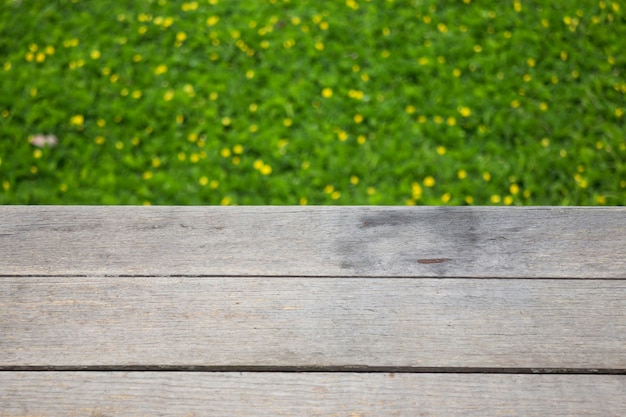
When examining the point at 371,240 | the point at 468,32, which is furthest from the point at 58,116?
the point at 468,32

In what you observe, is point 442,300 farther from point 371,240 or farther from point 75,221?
point 75,221

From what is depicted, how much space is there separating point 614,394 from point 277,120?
6.47 feet

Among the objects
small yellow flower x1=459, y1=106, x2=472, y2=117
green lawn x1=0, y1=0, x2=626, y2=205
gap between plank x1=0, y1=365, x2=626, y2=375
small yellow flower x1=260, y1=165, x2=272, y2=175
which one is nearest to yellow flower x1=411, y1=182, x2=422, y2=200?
green lawn x1=0, y1=0, x2=626, y2=205

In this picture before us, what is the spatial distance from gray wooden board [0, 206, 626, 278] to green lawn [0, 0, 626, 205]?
108cm

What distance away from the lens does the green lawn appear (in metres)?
2.43

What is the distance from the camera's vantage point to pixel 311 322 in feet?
3.53

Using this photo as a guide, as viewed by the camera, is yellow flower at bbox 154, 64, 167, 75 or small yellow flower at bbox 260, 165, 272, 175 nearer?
small yellow flower at bbox 260, 165, 272, 175

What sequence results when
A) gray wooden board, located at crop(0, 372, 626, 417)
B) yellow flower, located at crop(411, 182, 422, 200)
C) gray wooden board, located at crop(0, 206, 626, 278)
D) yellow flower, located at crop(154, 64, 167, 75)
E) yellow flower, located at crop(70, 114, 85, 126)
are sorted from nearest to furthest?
1. gray wooden board, located at crop(0, 372, 626, 417)
2. gray wooden board, located at crop(0, 206, 626, 278)
3. yellow flower, located at crop(411, 182, 422, 200)
4. yellow flower, located at crop(70, 114, 85, 126)
5. yellow flower, located at crop(154, 64, 167, 75)

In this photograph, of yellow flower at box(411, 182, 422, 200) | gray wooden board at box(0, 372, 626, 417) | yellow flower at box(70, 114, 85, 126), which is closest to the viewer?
gray wooden board at box(0, 372, 626, 417)

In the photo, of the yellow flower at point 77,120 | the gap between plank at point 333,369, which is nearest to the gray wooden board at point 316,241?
the gap between plank at point 333,369

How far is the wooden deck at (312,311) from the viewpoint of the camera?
977 mm

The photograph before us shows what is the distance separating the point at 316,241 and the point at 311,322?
207mm

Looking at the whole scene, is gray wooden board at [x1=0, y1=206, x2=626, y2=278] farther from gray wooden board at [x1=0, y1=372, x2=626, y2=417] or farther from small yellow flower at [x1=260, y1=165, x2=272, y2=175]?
small yellow flower at [x1=260, y1=165, x2=272, y2=175]

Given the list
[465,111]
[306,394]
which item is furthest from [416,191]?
[306,394]
